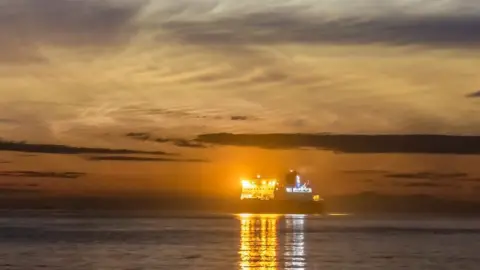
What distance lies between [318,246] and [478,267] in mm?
24363

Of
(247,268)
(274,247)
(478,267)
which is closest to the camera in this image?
(247,268)

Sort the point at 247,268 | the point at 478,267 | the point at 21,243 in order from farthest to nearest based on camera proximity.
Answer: the point at 21,243
the point at 478,267
the point at 247,268

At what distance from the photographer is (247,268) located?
53.2 meters

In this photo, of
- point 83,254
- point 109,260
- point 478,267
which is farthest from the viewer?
point 83,254

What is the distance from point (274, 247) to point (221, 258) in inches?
551

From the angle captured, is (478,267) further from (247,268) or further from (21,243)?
(21,243)

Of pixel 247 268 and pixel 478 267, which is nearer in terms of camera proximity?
pixel 247 268

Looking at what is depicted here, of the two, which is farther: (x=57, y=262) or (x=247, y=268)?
(x=57, y=262)

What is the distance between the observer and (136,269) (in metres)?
53.4

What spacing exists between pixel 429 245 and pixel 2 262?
4335 centimetres

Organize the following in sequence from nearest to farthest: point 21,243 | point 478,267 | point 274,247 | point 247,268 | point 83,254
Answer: point 247,268 → point 478,267 → point 83,254 → point 274,247 → point 21,243

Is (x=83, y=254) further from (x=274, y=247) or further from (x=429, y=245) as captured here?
(x=429, y=245)

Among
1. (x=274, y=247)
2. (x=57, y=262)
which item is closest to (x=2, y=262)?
(x=57, y=262)

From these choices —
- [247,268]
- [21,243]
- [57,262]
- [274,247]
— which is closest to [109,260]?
[57,262]
